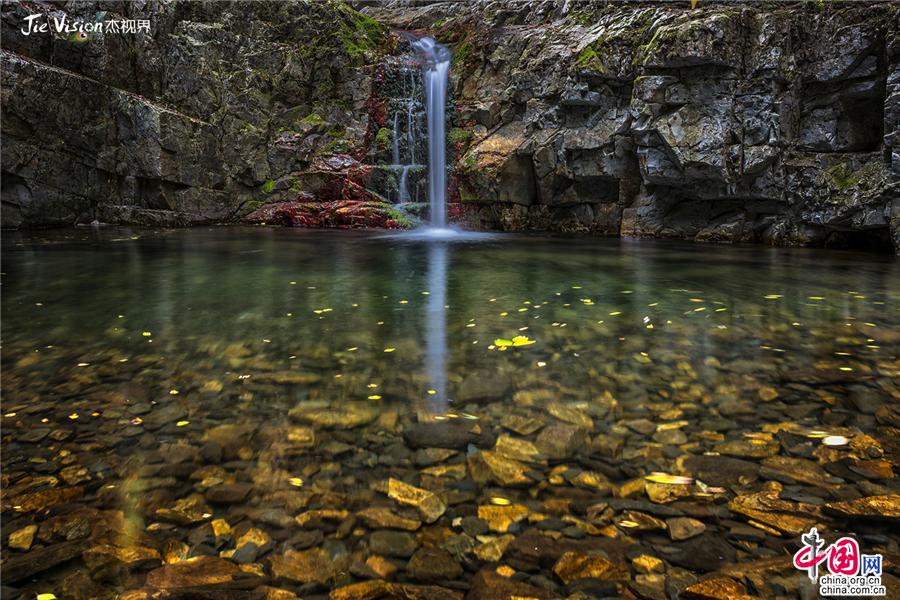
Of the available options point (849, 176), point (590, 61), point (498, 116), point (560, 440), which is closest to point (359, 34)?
point (498, 116)

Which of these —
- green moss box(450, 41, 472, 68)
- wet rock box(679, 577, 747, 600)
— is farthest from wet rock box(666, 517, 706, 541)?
green moss box(450, 41, 472, 68)

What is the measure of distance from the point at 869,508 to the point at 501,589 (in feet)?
5.95

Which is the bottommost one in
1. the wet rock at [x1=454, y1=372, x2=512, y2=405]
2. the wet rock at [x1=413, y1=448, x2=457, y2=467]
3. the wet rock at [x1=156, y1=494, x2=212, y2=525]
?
the wet rock at [x1=156, y1=494, x2=212, y2=525]

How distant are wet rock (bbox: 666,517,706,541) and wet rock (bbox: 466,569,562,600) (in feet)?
2.20

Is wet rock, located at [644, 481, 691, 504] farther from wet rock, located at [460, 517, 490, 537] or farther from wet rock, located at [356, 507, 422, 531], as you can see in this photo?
wet rock, located at [356, 507, 422, 531]

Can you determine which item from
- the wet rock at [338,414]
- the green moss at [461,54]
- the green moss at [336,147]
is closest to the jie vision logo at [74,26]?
the green moss at [336,147]

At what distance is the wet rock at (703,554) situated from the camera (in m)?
2.03

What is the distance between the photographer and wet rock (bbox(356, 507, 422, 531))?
7.57ft

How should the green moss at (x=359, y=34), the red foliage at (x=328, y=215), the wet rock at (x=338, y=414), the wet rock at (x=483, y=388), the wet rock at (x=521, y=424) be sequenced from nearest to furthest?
1. the wet rock at (x=521, y=424)
2. the wet rock at (x=338, y=414)
3. the wet rock at (x=483, y=388)
4. the red foliage at (x=328, y=215)
5. the green moss at (x=359, y=34)

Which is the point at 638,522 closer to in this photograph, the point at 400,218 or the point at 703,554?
the point at 703,554

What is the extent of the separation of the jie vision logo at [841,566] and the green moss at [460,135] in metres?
23.4

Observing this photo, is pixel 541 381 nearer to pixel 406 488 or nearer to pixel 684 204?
pixel 406 488

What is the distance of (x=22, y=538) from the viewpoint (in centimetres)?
217

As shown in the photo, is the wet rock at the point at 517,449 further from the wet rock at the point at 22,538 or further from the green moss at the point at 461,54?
the green moss at the point at 461,54
